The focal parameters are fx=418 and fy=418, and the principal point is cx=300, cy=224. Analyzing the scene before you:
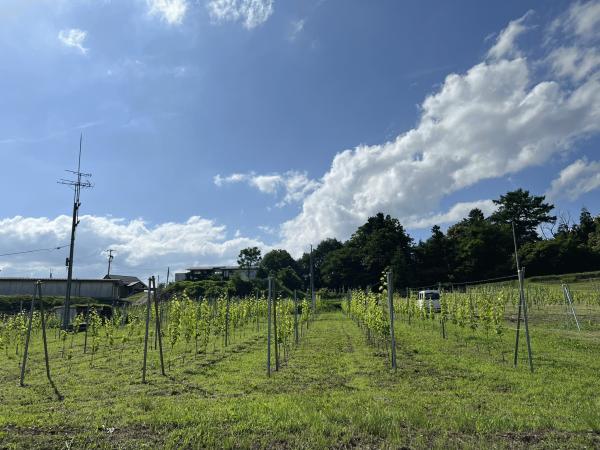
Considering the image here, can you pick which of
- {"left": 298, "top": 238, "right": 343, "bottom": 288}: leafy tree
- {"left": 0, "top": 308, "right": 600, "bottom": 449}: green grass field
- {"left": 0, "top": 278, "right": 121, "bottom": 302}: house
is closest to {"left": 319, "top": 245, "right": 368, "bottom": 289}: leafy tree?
{"left": 298, "top": 238, "right": 343, "bottom": 288}: leafy tree

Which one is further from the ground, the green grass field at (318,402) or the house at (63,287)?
the house at (63,287)

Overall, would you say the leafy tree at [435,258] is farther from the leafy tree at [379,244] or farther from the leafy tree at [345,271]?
the leafy tree at [345,271]

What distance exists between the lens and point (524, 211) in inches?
2662

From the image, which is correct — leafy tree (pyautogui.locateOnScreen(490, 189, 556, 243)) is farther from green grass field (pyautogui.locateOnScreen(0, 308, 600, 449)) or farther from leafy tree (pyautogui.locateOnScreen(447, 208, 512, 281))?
green grass field (pyautogui.locateOnScreen(0, 308, 600, 449))

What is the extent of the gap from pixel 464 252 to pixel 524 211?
53.9ft

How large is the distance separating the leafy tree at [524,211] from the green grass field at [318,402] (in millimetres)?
60932

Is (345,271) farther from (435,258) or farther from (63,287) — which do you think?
(63,287)

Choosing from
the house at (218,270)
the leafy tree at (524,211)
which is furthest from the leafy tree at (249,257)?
the leafy tree at (524,211)

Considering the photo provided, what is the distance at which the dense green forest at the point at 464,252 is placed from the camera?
2061 inches

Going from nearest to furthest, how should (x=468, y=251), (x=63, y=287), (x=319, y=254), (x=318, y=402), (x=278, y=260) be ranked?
(x=318, y=402) < (x=63, y=287) < (x=468, y=251) < (x=278, y=260) < (x=319, y=254)

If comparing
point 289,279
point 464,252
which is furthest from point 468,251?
point 289,279

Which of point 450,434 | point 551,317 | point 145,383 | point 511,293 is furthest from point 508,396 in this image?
point 511,293

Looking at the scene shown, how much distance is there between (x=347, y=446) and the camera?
4781mm

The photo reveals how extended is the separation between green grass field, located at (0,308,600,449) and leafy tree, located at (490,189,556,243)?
2399 inches
